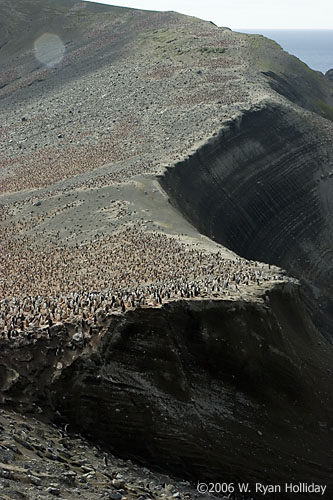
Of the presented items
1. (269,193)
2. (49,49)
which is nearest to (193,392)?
(269,193)

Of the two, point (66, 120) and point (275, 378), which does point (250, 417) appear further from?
point (66, 120)

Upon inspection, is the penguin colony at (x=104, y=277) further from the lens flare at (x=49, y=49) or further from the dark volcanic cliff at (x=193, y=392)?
the lens flare at (x=49, y=49)

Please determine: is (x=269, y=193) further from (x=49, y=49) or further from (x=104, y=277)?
(x=49, y=49)

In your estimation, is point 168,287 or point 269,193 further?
point 269,193

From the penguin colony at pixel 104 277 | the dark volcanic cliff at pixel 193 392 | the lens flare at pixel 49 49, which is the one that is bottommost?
the dark volcanic cliff at pixel 193 392

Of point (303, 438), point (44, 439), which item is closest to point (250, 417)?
point (303, 438)

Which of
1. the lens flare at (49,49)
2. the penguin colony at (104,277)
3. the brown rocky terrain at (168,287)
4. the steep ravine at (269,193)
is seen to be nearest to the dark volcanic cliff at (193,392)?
the brown rocky terrain at (168,287)

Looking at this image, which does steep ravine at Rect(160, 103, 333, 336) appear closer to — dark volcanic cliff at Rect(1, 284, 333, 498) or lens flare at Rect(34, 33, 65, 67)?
dark volcanic cliff at Rect(1, 284, 333, 498)
